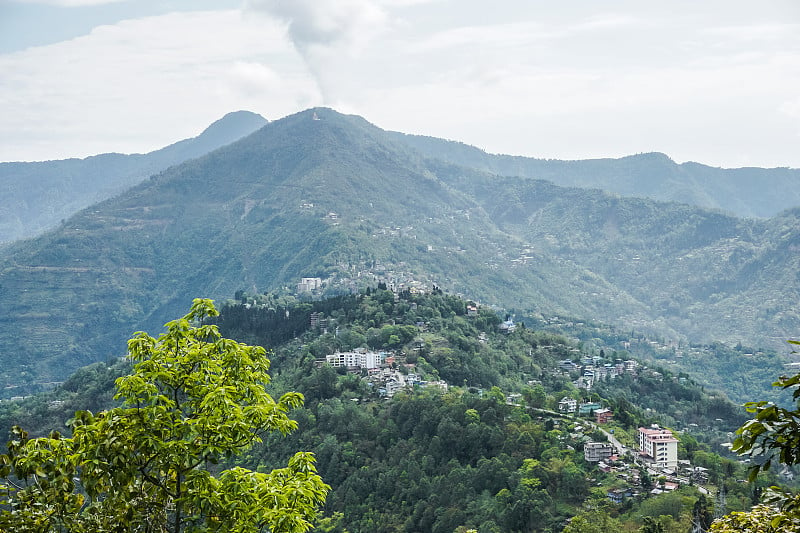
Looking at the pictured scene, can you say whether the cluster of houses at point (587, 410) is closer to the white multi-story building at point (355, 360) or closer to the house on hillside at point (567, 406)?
the house on hillside at point (567, 406)

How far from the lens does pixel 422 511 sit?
36.3 meters

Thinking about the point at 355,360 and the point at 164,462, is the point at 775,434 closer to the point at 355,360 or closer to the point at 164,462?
the point at 164,462

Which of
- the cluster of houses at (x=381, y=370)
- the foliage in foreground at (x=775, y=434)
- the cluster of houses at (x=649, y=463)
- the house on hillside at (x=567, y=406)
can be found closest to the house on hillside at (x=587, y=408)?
the house on hillside at (x=567, y=406)

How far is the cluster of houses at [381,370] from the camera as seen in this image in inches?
2023

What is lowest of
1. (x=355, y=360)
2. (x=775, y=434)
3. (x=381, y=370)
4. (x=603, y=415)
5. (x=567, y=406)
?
(x=603, y=415)

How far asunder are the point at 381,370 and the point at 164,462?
161 ft

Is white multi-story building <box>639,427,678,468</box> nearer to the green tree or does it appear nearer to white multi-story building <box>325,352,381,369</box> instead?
white multi-story building <box>325,352,381,369</box>

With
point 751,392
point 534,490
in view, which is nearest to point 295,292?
point 751,392

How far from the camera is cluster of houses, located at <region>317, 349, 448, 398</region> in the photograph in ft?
169

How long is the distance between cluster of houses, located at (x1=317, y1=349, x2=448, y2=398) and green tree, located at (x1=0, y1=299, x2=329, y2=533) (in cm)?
4250

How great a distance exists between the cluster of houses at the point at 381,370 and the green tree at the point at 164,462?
42.5 metres

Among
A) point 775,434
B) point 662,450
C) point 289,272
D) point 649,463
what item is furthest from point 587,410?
point 289,272

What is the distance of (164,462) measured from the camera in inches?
277

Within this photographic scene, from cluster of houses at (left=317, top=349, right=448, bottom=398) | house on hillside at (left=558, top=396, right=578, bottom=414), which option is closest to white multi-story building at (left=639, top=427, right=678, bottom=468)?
house on hillside at (left=558, top=396, right=578, bottom=414)
